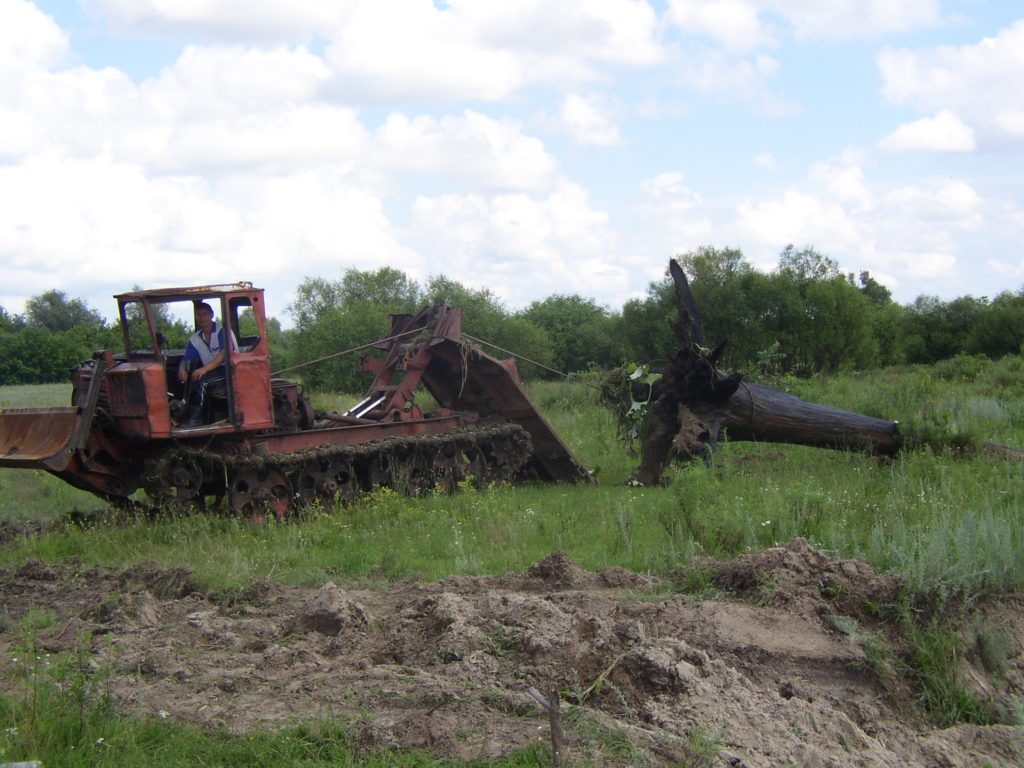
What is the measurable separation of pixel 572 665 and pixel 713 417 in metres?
7.59

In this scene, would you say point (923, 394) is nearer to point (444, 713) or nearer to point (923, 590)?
point (923, 590)

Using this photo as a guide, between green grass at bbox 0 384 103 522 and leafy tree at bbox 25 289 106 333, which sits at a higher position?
leafy tree at bbox 25 289 106 333

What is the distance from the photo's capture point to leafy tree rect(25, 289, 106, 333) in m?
51.1

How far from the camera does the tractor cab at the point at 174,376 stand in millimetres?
9883

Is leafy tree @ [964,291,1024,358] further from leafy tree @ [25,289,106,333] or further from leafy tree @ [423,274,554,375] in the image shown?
leafy tree @ [25,289,106,333]

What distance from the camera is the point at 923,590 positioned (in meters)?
5.51

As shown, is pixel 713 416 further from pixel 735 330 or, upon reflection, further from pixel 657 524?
pixel 735 330

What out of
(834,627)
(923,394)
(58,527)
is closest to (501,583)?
(834,627)

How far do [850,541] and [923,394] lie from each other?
1082cm

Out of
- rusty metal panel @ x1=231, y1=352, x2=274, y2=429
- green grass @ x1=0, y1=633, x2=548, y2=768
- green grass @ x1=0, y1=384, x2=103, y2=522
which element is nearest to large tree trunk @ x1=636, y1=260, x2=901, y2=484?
rusty metal panel @ x1=231, y1=352, x2=274, y2=429

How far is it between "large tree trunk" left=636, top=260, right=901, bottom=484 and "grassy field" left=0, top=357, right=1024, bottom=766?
381mm

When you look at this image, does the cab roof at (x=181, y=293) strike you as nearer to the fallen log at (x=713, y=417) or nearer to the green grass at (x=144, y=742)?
the fallen log at (x=713, y=417)

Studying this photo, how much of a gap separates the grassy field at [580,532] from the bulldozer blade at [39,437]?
2.57 feet

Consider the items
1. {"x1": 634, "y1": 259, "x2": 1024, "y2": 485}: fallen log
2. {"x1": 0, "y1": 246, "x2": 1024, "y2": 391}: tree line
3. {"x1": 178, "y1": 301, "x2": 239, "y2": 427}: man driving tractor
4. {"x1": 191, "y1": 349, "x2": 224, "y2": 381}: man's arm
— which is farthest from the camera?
{"x1": 0, "y1": 246, "x2": 1024, "y2": 391}: tree line
